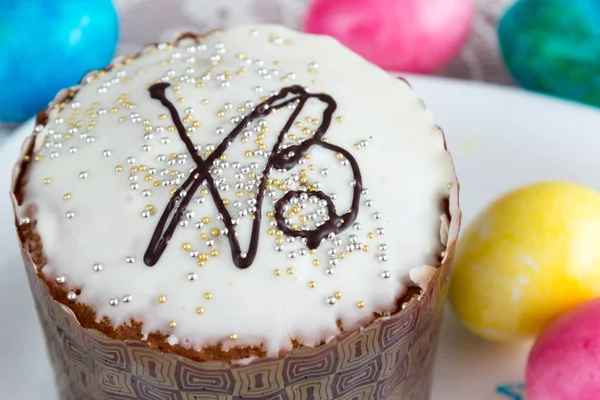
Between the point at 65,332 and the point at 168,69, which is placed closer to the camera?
the point at 65,332

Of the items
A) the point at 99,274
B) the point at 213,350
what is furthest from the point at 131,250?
the point at 213,350

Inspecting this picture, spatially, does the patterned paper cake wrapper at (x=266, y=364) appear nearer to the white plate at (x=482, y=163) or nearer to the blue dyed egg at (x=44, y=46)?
the white plate at (x=482, y=163)

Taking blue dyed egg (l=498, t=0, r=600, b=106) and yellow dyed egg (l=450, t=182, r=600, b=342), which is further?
blue dyed egg (l=498, t=0, r=600, b=106)

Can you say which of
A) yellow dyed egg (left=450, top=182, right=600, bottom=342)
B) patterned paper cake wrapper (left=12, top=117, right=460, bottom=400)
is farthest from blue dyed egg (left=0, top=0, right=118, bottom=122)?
yellow dyed egg (left=450, top=182, right=600, bottom=342)

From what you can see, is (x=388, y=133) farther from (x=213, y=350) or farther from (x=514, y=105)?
(x=514, y=105)

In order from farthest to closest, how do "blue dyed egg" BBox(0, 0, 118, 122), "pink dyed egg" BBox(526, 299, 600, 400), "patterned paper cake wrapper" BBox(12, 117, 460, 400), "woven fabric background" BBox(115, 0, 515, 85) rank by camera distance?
"woven fabric background" BBox(115, 0, 515, 85) → "blue dyed egg" BBox(0, 0, 118, 122) → "pink dyed egg" BBox(526, 299, 600, 400) → "patterned paper cake wrapper" BBox(12, 117, 460, 400)

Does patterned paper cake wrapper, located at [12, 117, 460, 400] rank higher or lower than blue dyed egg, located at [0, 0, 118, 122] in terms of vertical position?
lower

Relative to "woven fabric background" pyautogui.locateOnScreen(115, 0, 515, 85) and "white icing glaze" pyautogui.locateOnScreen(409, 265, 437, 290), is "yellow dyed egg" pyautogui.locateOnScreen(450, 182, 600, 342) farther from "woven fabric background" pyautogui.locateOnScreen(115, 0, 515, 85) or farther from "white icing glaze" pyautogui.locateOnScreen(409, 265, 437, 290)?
"woven fabric background" pyautogui.locateOnScreen(115, 0, 515, 85)
